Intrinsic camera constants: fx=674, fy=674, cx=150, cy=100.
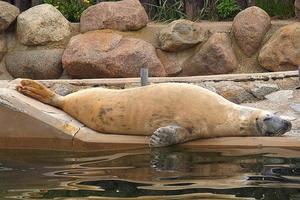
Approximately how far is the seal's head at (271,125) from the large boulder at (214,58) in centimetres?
489

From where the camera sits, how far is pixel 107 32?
11.6 meters

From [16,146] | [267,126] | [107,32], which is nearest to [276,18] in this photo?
[107,32]

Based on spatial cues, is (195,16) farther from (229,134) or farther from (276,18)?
(229,134)

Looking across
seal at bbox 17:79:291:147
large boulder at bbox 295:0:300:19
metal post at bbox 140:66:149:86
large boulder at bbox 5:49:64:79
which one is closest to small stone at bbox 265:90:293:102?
metal post at bbox 140:66:149:86

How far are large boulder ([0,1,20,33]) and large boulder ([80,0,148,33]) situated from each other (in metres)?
1.30

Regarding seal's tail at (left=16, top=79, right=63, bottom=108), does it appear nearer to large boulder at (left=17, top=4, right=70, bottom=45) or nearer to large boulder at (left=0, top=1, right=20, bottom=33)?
large boulder at (left=17, top=4, right=70, bottom=45)

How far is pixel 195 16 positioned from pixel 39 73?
308cm

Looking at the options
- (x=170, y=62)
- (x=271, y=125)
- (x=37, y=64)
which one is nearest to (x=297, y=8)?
(x=170, y=62)

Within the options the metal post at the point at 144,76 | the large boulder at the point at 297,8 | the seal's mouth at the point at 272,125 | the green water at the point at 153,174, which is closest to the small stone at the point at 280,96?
the metal post at the point at 144,76

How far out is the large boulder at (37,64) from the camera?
37.9 feet

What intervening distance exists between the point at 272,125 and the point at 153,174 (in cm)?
174

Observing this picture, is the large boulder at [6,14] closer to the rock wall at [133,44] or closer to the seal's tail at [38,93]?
the rock wall at [133,44]

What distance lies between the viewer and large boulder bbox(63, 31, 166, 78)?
10938 mm

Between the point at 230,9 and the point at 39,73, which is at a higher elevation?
the point at 230,9
